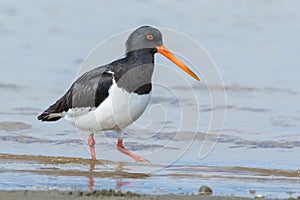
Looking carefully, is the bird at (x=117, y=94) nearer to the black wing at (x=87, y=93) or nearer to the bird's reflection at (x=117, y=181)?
the black wing at (x=87, y=93)

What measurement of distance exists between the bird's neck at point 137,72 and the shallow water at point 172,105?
88 cm

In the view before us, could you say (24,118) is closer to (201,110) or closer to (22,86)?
(22,86)

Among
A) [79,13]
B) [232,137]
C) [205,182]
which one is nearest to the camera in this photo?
[205,182]

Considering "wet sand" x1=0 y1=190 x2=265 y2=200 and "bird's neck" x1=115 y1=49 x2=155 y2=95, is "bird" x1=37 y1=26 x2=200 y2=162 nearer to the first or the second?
"bird's neck" x1=115 y1=49 x2=155 y2=95

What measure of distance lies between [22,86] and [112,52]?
1.62m

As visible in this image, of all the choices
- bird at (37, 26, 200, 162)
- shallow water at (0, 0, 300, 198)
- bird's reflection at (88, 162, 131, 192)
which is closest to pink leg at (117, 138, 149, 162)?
bird at (37, 26, 200, 162)

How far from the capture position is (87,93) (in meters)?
10.7

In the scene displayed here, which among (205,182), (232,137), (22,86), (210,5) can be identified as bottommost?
(205,182)

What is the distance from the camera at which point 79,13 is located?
746 inches

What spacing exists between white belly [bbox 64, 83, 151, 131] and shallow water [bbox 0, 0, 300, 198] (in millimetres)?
475

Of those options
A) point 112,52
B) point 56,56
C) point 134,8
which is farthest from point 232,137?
point 134,8

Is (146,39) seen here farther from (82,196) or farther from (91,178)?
(82,196)

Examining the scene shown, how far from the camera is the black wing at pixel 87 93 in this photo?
34.4ft

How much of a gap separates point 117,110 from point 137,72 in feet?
1.98
